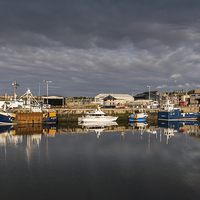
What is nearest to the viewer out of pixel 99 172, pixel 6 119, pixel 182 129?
pixel 99 172

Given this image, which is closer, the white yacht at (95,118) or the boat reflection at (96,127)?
the boat reflection at (96,127)

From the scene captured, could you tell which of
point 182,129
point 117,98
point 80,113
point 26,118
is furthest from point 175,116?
point 117,98

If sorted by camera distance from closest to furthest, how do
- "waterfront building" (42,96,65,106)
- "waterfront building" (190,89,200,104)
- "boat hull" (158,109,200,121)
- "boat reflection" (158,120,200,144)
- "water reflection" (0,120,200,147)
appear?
1. "water reflection" (0,120,200,147)
2. "boat reflection" (158,120,200,144)
3. "boat hull" (158,109,200,121)
4. "waterfront building" (190,89,200,104)
5. "waterfront building" (42,96,65,106)

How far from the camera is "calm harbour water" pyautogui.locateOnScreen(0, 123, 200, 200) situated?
45.4 ft

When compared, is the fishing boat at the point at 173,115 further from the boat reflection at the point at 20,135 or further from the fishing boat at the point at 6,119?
the fishing boat at the point at 6,119

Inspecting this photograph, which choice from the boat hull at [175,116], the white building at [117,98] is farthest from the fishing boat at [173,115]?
the white building at [117,98]

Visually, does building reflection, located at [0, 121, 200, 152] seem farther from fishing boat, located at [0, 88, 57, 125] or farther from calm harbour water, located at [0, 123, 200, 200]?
fishing boat, located at [0, 88, 57, 125]

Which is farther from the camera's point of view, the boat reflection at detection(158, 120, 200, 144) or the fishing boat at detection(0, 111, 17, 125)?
the fishing boat at detection(0, 111, 17, 125)

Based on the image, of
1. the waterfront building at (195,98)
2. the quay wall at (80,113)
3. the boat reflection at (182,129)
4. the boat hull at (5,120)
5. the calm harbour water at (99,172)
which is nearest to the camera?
the calm harbour water at (99,172)

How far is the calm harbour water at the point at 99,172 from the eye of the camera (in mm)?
13852

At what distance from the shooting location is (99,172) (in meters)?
17.8

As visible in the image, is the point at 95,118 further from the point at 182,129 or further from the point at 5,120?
the point at 5,120

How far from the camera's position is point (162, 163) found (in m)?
20.6

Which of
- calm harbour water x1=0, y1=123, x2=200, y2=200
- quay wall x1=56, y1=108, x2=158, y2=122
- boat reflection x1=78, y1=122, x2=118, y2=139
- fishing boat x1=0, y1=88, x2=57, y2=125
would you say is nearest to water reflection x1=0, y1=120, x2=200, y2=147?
boat reflection x1=78, y1=122, x2=118, y2=139
